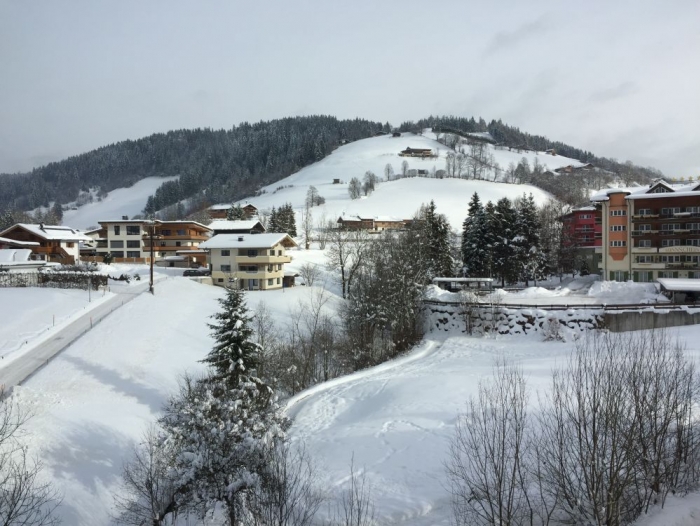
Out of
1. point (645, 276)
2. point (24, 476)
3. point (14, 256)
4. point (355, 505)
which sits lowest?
point (355, 505)

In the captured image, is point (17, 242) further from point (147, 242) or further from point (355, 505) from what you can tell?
point (355, 505)

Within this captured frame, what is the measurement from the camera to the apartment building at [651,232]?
44.7 metres

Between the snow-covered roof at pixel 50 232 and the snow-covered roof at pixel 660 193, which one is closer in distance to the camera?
the snow-covered roof at pixel 660 193

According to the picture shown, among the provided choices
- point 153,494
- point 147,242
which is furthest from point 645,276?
point 147,242

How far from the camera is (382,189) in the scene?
13900 centimetres

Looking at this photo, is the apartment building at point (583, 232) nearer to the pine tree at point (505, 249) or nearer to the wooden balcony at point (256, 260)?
the pine tree at point (505, 249)

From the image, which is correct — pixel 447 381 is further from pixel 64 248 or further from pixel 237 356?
pixel 64 248

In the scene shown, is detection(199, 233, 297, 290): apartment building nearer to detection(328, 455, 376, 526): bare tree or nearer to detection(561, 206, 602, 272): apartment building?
detection(561, 206, 602, 272): apartment building

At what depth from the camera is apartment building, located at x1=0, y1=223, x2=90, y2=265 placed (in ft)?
194

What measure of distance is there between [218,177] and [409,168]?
270 ft

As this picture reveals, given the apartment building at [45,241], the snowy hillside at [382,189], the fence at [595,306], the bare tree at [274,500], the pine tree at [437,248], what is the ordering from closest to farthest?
the bare tree at [274,500], the fence at [595,306], the pine tree at [437,248], the apartment building at [45,241], the snowy hillside at [382,189]

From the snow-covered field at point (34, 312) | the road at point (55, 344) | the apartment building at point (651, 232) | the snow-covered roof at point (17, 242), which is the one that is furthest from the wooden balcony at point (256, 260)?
the apartment building at point (651, 232)

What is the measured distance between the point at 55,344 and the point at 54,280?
20.0 m

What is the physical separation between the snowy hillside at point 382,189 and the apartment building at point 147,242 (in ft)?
150
